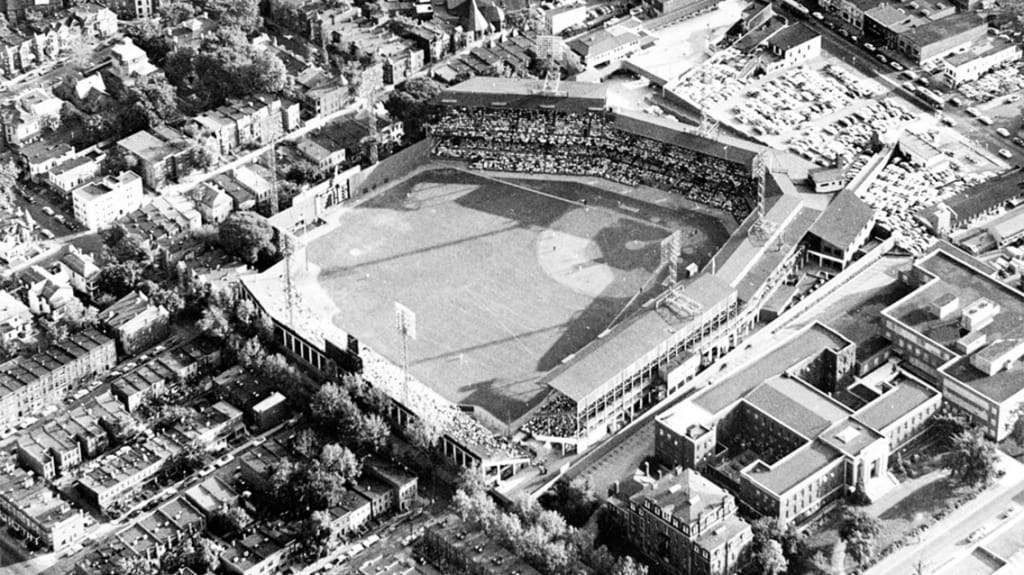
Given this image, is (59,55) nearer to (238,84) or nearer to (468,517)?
(238,84)

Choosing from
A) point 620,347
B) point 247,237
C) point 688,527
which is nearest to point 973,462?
point 688,527

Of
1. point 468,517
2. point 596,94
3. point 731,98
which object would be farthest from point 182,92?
point 468,517

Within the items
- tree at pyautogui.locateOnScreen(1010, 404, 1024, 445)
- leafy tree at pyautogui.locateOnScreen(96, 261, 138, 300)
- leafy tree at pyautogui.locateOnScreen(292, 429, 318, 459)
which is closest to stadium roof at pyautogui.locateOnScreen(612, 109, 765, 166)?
tree at pyautogui.locateOnScreen(1010, 404, 1024, 445)

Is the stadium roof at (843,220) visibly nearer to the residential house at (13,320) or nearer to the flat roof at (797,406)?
the flat roof at (797,406)

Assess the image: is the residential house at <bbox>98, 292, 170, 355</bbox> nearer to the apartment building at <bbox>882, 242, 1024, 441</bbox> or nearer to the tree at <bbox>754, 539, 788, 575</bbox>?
the tree at <bbox>754, 539, 788, 575</bbox>

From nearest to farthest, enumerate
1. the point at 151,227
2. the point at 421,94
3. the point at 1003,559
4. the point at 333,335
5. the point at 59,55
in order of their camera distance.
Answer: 1. the point at 1003,559
2. the point at 333,335
3. the point at 151,227
4. the point at 421,94
5. the point at 59,55

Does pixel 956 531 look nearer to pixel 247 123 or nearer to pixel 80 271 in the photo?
pixel 80 271
